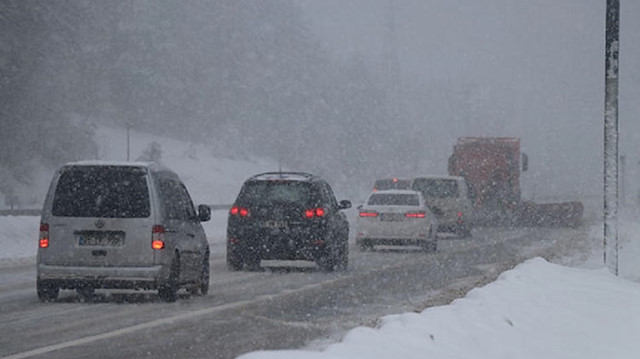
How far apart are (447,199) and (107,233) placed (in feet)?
82.8

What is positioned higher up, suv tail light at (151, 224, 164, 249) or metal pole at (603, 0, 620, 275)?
metal pole at (603, 0, 620, 275)

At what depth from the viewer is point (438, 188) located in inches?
1540

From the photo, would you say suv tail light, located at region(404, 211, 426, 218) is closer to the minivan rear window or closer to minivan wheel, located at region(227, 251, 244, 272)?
minivan wheel, located at region(227, 251, 244, 272)

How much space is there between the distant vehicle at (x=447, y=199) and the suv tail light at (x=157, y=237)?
24744 mm

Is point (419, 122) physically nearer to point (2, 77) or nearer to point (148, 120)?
point (148, 120)

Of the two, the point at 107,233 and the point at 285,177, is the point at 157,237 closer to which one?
the point at 107,233

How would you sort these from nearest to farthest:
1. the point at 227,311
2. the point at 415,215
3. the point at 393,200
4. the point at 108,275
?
the point at 227,311, the point at 108,275, the point at 415,215, the point at 393,200

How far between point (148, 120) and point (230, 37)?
14.3m

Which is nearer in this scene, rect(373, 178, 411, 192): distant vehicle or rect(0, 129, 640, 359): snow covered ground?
rect(0, 129, 640, 359): snow covered ground

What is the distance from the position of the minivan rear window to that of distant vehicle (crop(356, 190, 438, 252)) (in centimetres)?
1590

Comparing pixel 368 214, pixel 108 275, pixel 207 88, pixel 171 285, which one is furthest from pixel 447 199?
pixel 207 88

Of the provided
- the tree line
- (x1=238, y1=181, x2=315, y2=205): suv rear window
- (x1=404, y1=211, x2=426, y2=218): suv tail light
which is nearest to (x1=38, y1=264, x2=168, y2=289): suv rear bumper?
(x1=238, y1=181, x2=315, y2=205): suv rear window

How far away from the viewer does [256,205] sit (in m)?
22.1

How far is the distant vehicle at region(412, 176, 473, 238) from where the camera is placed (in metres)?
38.8
